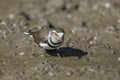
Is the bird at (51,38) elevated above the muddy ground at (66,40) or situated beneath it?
elevated above

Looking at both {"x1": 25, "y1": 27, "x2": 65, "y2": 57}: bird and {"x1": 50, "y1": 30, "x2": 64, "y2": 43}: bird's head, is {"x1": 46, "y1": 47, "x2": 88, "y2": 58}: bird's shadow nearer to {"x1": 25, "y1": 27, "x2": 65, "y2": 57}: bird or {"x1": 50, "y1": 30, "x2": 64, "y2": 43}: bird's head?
{"x1": 25, "y1": 27, "x2": 65, "y2": 57}: bird

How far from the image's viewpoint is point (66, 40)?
12461 mm

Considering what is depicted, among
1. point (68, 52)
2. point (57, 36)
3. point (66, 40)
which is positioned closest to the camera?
point (57, 36)

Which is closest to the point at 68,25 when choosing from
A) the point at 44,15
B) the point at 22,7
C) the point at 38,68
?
the point at 44,15

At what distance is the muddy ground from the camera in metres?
10.1

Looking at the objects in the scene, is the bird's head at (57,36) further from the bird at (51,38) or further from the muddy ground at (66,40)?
the muddy ground at (66,40)

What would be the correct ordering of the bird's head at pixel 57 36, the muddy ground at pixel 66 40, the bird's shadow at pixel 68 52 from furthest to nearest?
the bird's shadow at pixel 68 52 < the bird's head at pixel 57 36 < the muddy ground at pixel 66 40

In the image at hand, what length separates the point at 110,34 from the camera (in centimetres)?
1291

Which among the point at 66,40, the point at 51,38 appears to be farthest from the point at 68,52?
the point at 51,38

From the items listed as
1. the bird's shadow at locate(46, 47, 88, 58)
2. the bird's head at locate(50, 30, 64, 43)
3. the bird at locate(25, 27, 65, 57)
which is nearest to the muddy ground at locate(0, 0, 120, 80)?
the bird's shadow at locate(46, 47, 88, 58)

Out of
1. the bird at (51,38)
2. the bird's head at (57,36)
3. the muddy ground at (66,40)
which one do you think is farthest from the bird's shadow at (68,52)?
the bird's head at (57,36)

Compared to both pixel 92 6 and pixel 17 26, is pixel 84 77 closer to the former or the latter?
pixel 17 26

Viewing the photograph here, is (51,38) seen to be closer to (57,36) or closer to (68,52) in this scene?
(57,36)

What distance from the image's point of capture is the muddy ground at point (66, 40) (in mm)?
10125
